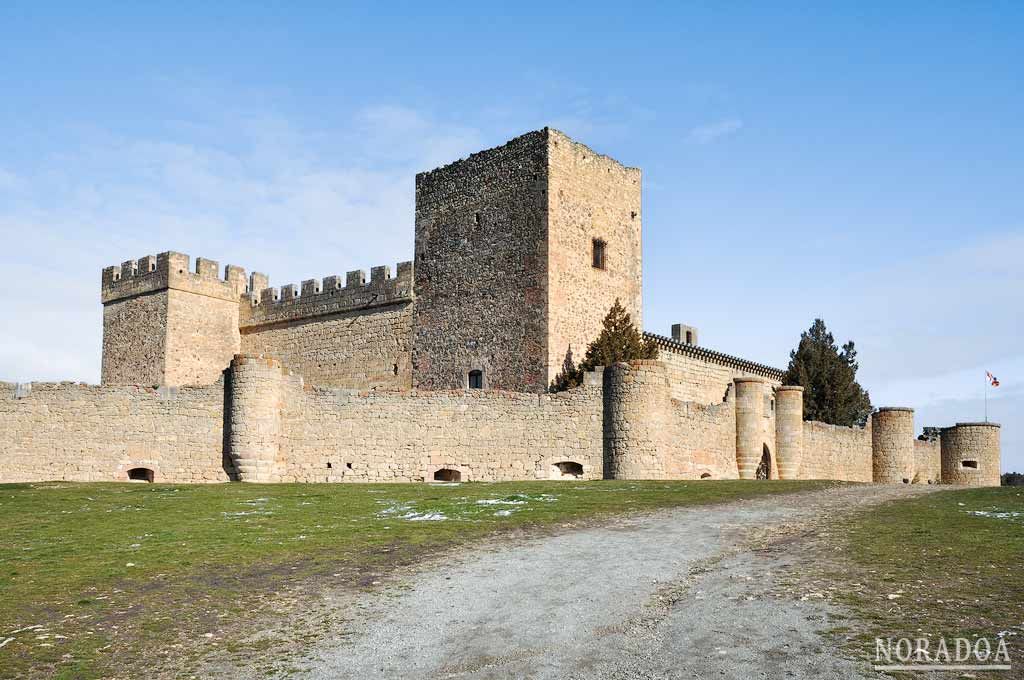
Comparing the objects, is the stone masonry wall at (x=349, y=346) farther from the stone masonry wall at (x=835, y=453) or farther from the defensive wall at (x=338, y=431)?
the stone masonry wall at (x=835, y=453)

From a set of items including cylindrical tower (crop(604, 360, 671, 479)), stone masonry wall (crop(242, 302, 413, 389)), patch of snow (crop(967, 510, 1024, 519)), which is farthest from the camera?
stone masonry wall (crop(242, 302, 413, 389))

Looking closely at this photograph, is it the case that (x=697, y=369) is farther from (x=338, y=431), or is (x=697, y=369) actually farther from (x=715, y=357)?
(x=338, y=431)

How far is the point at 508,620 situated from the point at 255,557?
4143mm

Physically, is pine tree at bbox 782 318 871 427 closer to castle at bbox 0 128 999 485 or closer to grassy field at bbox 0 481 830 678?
castle at bbox 0 128 999 485

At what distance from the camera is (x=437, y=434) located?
2400 cm

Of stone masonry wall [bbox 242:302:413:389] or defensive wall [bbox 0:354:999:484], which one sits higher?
stone masonry wall [bbox 242:302:413:389]

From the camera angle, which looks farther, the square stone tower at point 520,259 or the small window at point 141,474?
the square stone tower at point 520,259

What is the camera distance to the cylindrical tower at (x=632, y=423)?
2388 cm

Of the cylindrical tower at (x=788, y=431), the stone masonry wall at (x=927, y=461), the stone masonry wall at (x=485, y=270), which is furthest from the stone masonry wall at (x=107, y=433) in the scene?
the stone masonry wall at (x=927, y=461)

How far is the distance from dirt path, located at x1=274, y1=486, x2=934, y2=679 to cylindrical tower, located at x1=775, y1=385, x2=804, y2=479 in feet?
57.2

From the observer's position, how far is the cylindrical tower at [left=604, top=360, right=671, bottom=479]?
23875 mm

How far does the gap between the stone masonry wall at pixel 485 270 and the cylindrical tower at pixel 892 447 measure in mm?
12769

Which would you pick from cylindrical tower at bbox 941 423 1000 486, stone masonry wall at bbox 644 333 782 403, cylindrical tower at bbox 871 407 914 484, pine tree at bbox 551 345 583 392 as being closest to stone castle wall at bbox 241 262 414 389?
pine tree at bbox 551 345 583 392

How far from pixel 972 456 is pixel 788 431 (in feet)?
37.6
